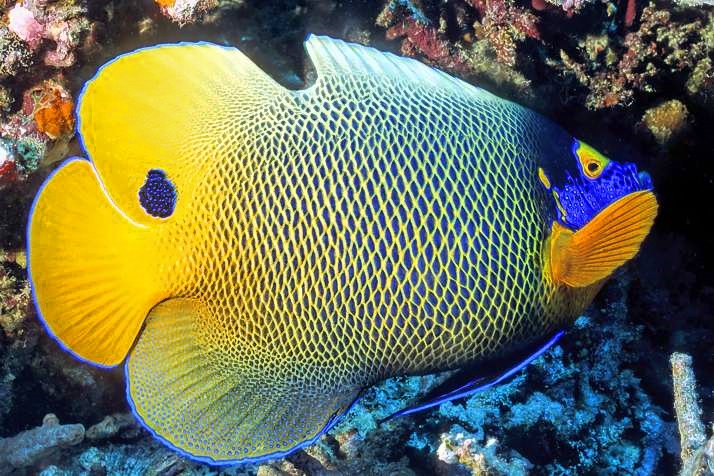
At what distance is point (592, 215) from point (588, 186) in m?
0.11

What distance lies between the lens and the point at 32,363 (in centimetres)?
283

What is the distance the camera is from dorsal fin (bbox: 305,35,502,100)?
2.06 meters

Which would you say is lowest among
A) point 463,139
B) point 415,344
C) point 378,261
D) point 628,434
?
point 628,434

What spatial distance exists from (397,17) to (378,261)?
71.6 inches

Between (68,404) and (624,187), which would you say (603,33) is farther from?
(68,404)

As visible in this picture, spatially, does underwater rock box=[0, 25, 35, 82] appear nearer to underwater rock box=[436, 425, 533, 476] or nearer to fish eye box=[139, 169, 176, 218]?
fish eye box=[139, 169, 176, 218]

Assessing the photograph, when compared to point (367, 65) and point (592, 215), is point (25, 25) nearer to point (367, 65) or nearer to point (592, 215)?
point (367, 65)

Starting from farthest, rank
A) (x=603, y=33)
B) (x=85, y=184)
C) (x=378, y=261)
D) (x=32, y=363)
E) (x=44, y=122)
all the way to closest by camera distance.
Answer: (x=603, y=33) < (x=32, y=363) < (x=44, y=122) < (x=85, y=184) < (x=378, y=261)

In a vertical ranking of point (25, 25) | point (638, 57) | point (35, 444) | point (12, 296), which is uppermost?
point (25, 25)

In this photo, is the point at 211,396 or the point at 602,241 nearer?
the point at 602,241

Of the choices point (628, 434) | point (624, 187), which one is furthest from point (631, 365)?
point (624, 187)

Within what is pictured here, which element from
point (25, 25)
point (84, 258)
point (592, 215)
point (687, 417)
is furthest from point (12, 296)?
point (687, 417)

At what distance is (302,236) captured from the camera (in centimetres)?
181

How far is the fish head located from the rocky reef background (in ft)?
3.61
